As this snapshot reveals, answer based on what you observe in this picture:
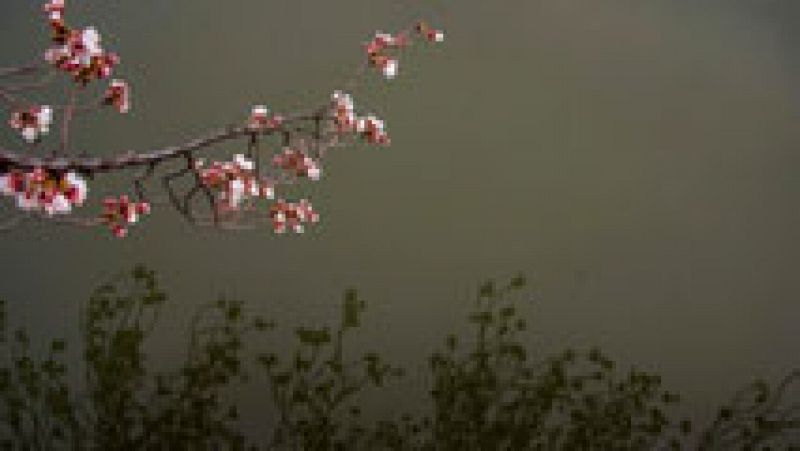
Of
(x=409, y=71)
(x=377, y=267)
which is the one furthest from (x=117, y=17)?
(x=377, y=267)

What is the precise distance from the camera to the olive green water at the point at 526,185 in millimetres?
2795

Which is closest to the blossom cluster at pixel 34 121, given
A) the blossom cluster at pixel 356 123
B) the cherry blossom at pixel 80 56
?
the cherry blossom at pixel 80 56

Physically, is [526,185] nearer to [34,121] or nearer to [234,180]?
[234,180]

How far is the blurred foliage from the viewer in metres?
2.64

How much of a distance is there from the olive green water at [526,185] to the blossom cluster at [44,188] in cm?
154

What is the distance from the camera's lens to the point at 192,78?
9.50 ft

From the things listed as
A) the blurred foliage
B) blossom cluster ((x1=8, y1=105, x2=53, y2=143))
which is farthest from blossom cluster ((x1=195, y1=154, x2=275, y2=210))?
the blurred foliage

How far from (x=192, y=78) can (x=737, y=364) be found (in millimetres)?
1719

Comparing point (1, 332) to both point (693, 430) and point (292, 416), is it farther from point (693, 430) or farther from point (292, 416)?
point (693, 430)

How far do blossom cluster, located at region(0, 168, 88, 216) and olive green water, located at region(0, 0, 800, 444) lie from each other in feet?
5.04

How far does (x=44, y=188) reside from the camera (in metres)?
1.28

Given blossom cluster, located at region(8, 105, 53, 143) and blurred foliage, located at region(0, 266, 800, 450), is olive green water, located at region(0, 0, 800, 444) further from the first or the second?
blossom cluster, located at region(8, 105, 53, 143)

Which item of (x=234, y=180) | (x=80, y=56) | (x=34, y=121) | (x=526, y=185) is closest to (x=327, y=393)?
(x=526, y=185)

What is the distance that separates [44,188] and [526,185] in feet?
5.74
